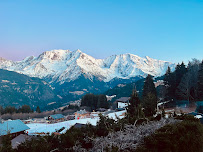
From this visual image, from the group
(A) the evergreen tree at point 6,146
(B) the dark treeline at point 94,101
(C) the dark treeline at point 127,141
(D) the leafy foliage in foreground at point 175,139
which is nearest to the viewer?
(A) the evergreen tree at point 6,146

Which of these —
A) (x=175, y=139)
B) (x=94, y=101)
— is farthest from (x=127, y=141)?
(x=94, y=101)

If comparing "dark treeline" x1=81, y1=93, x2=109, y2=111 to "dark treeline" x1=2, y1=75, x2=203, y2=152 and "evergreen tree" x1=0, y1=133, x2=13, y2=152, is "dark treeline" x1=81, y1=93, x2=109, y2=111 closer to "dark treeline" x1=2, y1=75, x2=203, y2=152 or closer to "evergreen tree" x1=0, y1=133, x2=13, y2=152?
"dark treeline" x1=2, y1=75, x2=203, y2=152

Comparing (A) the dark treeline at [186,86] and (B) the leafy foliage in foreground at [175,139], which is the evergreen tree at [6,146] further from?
(A) the dark treeline at [186,86]

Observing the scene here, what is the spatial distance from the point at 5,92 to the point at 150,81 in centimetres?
18800

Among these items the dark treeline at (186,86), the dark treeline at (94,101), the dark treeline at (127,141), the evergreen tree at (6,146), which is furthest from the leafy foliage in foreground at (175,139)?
→ the dark treeline at (94,101)

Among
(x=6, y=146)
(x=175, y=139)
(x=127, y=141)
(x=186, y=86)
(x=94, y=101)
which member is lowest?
(x=94, y=101)

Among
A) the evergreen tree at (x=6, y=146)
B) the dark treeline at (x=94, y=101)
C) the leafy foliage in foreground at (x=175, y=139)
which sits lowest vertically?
the dark treeline at (x=94, y=101)

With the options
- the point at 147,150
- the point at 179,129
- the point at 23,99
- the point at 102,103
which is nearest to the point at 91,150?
the point at 147,150

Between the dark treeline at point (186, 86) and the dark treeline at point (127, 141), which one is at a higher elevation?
the dark treeline at point (186, 86)

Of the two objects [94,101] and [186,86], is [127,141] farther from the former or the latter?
[94,101]

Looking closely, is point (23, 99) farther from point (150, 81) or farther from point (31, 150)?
point (31, 150)

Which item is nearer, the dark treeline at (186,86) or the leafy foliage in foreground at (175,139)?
the leafy foliage in foreground at (175,139)

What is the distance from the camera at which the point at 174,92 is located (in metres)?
32.6

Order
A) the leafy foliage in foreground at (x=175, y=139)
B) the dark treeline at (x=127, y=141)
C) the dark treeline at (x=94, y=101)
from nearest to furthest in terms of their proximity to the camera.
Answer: the dark treeline at (x=127, y=141), the leafy foliage in foreground at (x=175, y=139), the dark treeline at (x=94, y=101)
